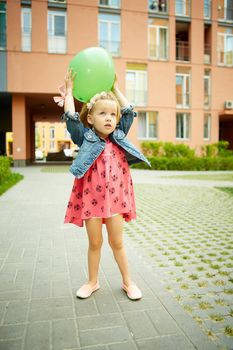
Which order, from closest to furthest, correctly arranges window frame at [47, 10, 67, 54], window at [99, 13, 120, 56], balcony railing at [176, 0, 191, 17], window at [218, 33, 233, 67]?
window frame at [47, 10, 67, 54]
window at [99, 13, 120, 56]
balcony railing at [176, 0, 191, 17]
window at [218, 33, 233, 67]

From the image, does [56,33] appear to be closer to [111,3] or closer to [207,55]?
[111,3]

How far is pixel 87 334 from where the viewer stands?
7.19 feet

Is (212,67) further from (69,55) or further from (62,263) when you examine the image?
(62,263)

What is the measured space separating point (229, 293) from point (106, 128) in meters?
1.81

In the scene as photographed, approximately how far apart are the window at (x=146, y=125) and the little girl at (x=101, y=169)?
19970 mm

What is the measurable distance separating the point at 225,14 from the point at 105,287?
25929 mm

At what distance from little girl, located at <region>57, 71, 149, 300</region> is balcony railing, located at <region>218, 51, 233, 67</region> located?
78.5 ft

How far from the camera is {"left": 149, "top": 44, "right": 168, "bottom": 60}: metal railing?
2247cm

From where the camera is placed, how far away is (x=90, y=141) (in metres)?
2.65

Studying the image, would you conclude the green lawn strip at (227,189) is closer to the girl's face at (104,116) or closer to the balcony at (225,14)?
the girl's face at (104,116)

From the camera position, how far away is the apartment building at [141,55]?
66.0 feet

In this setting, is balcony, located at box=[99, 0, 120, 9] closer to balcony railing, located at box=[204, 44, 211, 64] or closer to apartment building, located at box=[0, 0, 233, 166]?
apartment building, located at box=[0, 0, 233, 166]

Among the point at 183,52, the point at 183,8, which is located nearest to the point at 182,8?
the point at 183,8

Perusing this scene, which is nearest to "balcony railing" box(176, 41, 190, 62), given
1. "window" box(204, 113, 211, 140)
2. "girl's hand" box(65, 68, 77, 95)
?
"window" box(204, 113, 211, 140)
